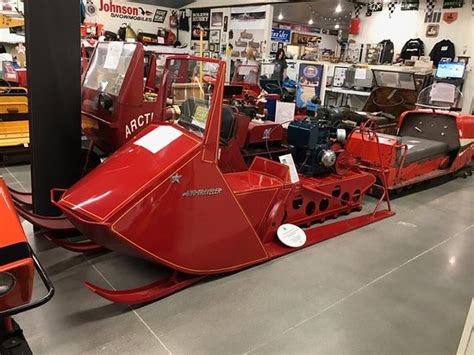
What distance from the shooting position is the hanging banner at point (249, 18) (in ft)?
34.7

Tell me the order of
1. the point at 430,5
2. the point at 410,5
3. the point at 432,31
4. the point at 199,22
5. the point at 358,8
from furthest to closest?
the point at 199,22 < the point at 358,8 < the point at 410,5 < the point at 432,31 < the point at 430,5

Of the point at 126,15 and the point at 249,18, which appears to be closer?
the point at 249,18

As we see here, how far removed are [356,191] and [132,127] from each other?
7.95ft

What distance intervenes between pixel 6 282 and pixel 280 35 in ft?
56.1

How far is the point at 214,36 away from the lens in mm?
12141

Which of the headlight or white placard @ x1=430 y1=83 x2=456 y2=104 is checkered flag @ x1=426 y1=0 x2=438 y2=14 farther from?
the headlight

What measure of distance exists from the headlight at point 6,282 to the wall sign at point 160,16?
42.0 feet

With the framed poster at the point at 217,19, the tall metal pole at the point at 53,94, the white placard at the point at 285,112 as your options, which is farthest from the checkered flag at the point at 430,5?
the tall metal pole at the point at 53,94

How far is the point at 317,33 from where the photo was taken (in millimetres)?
18609

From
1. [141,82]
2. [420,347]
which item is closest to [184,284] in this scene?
[420,347]

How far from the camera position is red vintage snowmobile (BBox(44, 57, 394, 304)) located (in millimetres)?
2260

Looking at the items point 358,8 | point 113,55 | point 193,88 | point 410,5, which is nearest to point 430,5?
point 410,5

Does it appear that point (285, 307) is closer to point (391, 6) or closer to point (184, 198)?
point (184, 198)

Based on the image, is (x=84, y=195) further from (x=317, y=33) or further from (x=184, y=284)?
(x=317, y=33)
